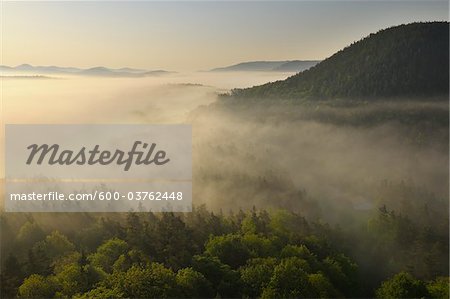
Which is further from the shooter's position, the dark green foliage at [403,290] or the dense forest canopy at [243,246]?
the dark green foliage at [403,290]

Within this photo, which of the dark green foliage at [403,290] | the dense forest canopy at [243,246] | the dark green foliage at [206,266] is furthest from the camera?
the dark green foliage at [403,290]

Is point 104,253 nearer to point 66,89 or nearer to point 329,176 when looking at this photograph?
point 66,89
